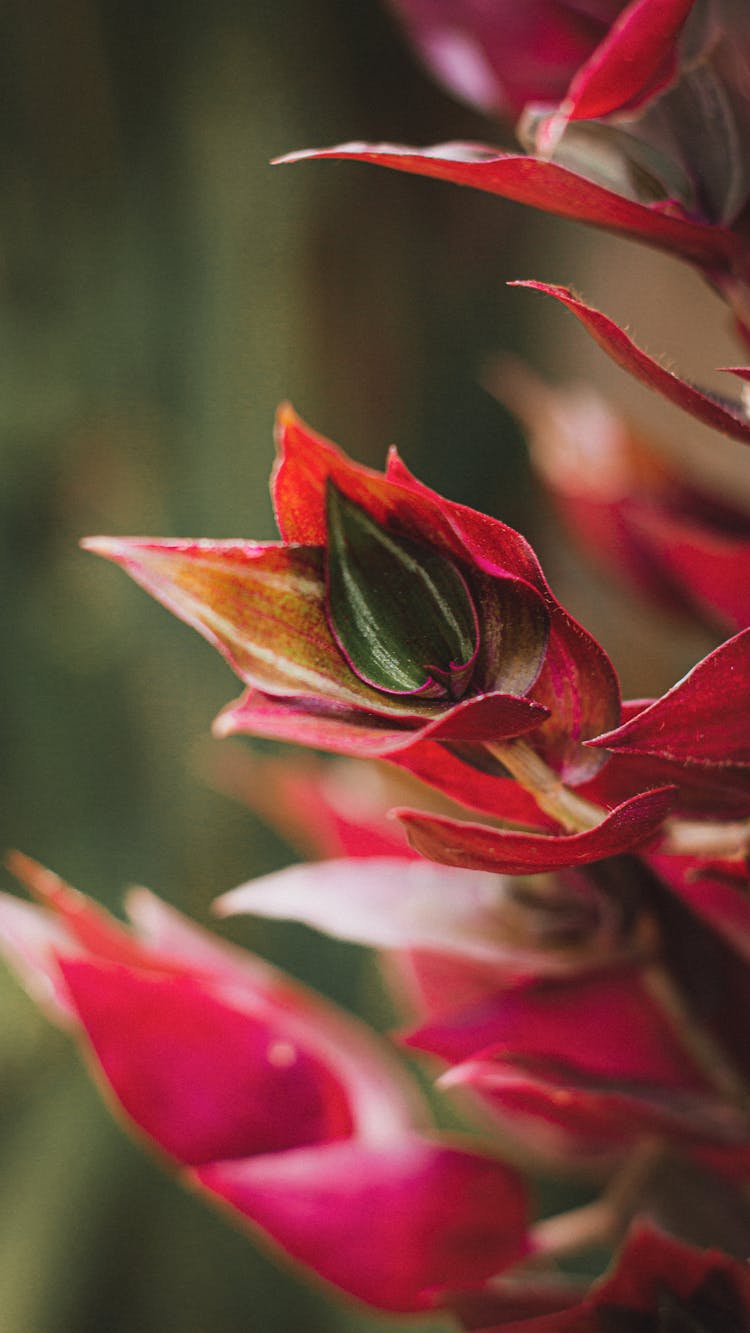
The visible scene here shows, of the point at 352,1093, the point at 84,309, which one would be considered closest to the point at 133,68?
the point at 84,309

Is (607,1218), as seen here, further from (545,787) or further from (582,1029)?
(545,787)

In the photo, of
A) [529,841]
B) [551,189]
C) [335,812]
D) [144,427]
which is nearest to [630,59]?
[551,189]

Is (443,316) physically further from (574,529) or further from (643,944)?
(643,944)

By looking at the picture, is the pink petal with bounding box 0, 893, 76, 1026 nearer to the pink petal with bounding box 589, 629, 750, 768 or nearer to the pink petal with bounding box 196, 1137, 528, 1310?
the pink petal with bounding box 196, 1137, 528, 1310

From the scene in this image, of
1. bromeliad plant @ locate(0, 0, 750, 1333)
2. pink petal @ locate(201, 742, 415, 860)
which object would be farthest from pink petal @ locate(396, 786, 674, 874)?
pink petal @ locate(201, 742, 415, 860)

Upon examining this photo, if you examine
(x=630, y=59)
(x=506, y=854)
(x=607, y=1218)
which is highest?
(x=630, y=59)

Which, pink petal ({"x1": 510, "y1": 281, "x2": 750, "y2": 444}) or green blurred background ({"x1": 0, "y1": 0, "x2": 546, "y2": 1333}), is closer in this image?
pink petal ({"x1": 510, "y1": 281, "x2": 750, "y2": 444})
